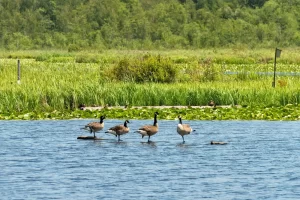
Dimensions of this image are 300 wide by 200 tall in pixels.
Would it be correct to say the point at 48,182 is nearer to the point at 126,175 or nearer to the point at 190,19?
the point at 126,175

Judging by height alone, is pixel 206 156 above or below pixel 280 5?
below

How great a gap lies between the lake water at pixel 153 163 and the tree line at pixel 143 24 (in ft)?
272

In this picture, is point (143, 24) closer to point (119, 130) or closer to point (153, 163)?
point (119, 130)

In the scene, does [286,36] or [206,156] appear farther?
[286,36]

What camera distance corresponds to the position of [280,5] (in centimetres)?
13312

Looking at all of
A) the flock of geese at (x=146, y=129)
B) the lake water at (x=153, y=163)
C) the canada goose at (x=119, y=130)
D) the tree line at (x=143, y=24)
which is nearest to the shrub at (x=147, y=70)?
the lake water at (x=153, y=163)

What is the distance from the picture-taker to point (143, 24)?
12444cm

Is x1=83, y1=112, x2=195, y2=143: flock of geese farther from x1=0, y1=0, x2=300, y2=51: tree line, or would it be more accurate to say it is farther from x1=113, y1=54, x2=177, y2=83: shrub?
x1=0, y1=0, x2=300, y2=51: tree line

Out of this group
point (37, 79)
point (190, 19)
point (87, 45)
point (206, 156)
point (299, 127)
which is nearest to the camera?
point (206, 156)

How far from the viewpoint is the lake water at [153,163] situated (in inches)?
800

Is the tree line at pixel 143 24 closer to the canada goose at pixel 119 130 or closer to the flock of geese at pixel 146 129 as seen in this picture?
the flock of geese at pixel 146 129

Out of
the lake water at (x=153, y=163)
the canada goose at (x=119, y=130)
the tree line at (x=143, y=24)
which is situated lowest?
the lake water at (x=153, y=163)

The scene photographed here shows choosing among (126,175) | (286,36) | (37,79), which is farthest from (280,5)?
(126,175)

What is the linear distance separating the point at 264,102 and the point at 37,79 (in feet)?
Answer: 42.4
